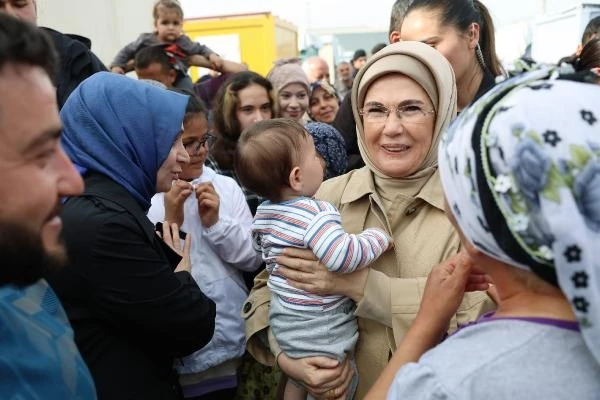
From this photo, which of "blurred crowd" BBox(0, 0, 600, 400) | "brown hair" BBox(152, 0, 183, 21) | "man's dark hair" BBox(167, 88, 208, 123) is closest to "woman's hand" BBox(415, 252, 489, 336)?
"blurred crowd" BBox(0, 0, 600, 400)

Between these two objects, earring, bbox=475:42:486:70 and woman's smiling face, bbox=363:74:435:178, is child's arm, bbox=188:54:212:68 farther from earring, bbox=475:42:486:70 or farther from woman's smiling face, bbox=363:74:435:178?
woman's smiling face, bbox=363:74:435:178

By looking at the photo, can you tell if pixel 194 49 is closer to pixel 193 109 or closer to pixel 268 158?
pixel 193 109

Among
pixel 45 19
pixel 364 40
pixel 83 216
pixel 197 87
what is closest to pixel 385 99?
pixel 83 216

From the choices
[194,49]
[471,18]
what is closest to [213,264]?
[471,18]

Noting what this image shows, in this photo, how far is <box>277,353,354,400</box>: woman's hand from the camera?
196cm

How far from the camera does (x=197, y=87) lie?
5.60 metres

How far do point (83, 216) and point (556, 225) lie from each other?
1326 mm

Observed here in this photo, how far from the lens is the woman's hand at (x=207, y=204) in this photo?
8.01 feet

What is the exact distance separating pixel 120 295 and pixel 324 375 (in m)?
0.78

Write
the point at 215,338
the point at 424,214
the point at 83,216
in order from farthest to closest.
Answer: the point at 215,338
the point at 424,214
the point at 83,216

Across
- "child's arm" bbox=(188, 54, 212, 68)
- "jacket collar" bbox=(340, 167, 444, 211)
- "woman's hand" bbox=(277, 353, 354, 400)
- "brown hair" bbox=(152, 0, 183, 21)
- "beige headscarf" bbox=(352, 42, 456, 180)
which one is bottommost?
"woman's hand" bbox=(277, 353, 354, 400)

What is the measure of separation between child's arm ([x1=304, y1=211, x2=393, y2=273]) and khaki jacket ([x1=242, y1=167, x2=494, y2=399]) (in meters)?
0.09

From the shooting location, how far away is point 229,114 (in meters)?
3.60

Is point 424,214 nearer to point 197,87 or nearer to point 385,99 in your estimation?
point 385,99
